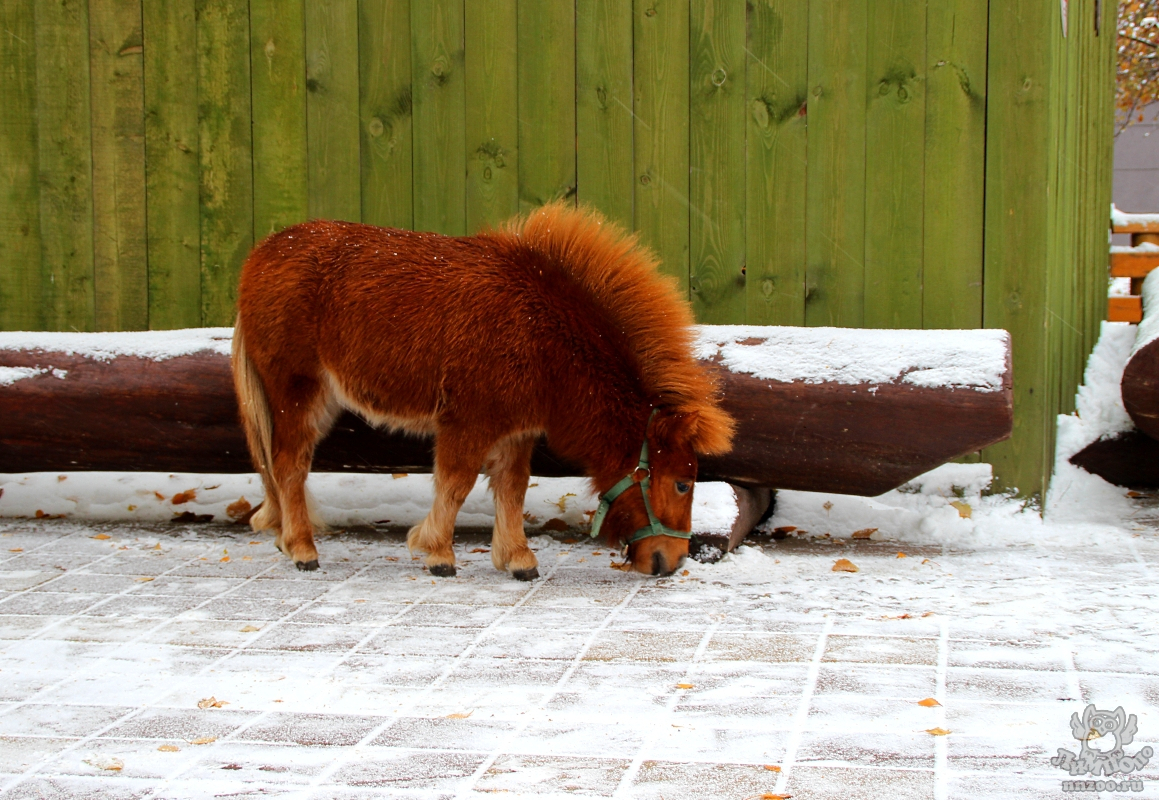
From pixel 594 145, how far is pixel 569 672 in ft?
11.7

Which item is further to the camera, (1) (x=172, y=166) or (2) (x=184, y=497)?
(1) (x=172, y=166)

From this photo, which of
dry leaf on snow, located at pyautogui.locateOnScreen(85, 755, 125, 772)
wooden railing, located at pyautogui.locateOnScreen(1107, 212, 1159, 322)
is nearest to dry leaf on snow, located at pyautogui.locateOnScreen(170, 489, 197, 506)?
dry leaf on snow, located at pyautogui.locateOnScreen(85, 755, 125, 772)

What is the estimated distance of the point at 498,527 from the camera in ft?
16.7

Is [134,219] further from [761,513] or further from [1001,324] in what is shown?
[1001,324]

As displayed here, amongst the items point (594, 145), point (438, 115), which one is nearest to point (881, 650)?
point (594, 145)

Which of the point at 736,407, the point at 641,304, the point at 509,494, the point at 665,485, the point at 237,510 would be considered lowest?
the point at 237,510

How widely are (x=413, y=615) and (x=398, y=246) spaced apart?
174 centimetres

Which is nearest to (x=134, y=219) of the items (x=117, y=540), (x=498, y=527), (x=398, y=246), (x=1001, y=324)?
(x=117, y=540)

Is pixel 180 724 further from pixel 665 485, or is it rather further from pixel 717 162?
pixel 717 162

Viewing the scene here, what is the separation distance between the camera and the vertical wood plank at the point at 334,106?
646 centimetres

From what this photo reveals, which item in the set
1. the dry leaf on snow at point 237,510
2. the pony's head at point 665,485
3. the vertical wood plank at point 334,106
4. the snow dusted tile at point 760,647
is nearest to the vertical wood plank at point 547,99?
the vertical wood plank at point 334,106

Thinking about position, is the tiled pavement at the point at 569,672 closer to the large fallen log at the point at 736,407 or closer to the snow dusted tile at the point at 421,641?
the snow dusted tile at the point at 421,641

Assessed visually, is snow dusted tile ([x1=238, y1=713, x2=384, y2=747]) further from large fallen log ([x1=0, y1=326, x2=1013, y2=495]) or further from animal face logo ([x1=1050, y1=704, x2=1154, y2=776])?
large fallen log ([x1=0, y1=326, x2=1013, y2=495])

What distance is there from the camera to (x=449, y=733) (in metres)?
3.08
